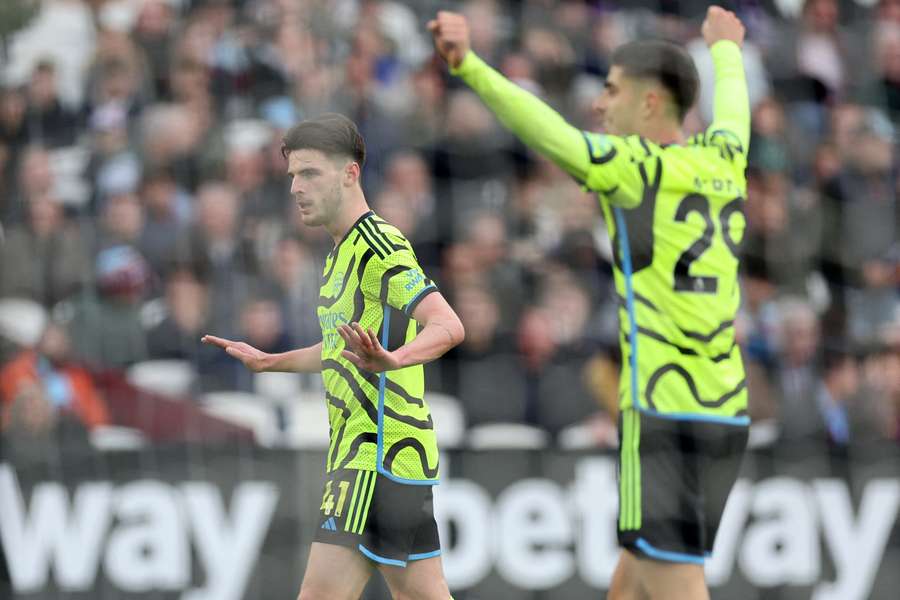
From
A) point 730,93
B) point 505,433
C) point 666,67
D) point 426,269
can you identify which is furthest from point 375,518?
point 426,269

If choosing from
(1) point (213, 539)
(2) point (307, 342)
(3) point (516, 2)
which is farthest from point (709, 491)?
(3) point (516, 2)

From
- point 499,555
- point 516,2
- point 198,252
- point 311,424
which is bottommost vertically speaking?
point 499,555

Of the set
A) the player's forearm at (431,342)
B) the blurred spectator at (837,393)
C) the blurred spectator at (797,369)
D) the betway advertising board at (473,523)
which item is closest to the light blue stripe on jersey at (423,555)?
the player's forearm at (431,342)

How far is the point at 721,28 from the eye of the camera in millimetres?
4113

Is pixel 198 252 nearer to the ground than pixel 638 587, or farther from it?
farther from it

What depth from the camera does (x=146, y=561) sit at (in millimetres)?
5871

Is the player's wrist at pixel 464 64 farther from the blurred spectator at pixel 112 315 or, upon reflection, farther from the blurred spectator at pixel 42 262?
the blurred spectator at pixel 42 262

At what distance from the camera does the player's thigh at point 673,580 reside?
11.8ft

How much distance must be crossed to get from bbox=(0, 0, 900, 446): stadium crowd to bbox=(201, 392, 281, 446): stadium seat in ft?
0.32

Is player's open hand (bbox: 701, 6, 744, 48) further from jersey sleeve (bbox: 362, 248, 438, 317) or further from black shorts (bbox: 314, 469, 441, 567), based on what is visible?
black shorts (bbox: 314, 469, 441, 567)

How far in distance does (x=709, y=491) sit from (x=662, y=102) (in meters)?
0.98

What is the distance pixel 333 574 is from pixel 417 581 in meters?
0.21

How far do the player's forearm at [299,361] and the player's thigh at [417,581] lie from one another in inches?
22.3

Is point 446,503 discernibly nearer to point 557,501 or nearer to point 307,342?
point 557,501
